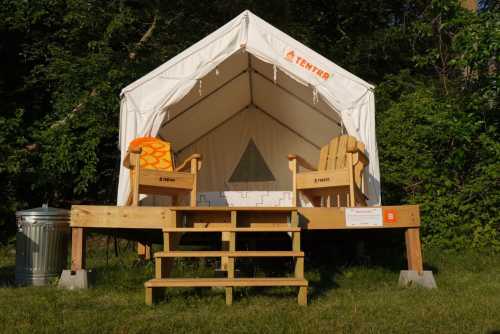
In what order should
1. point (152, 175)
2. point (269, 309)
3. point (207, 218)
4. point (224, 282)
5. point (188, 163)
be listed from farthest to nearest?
point (188, 163), point (152, 175), point (207, 218), point (224, 282), point (269, 309)

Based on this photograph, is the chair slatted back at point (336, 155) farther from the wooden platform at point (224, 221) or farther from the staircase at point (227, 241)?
the staircase at point (227, 241)

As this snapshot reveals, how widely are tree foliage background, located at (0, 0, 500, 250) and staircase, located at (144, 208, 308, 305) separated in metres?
3.20

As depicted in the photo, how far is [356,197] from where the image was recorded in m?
4.42

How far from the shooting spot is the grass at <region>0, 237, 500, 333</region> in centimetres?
271

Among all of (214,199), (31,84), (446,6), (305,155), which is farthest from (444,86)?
(31,84)

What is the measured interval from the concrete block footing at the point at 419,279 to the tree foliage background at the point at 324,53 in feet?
7.32

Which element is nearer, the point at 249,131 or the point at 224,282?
the point at 224,282

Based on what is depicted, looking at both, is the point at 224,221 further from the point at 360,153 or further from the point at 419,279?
the point at 419,279

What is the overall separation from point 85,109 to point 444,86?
539 centimetres

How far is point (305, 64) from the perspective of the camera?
4.90 m

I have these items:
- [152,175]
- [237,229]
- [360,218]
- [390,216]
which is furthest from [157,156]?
[390,216]

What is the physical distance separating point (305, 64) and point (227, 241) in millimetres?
1878

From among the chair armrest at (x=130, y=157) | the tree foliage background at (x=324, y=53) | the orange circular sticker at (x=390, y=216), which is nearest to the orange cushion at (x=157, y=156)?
the chair armrest at (x=130, y=157)

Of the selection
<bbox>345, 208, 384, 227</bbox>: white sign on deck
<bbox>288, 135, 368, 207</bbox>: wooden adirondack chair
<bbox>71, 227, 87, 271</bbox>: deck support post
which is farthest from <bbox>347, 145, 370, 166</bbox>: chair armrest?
<bbox>71, 227, 87, 271</bbox>: deck support post
